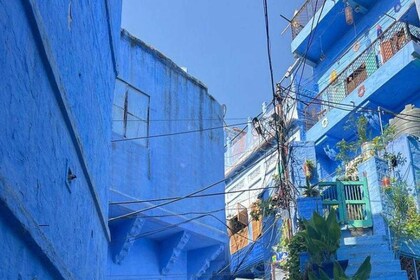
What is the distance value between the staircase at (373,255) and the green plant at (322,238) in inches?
25.4

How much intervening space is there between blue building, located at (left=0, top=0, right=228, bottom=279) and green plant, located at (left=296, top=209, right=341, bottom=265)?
133 inches

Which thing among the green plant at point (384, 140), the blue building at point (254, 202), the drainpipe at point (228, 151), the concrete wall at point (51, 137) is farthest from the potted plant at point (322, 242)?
the drainpipe at point (228, 151)

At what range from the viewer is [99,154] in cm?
735

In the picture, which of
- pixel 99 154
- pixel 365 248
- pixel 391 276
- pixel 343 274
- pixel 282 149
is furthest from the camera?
pixel 282 149

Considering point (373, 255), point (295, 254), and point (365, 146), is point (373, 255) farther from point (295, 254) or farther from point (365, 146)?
point (365, 146)

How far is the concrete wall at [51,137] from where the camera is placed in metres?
3.44

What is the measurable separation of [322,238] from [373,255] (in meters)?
1.33

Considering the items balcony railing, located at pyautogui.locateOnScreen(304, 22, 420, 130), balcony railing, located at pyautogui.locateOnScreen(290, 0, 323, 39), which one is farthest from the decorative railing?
balcony railing, located at pyautogui.locateOnScreen(290, 0, 323, 39)

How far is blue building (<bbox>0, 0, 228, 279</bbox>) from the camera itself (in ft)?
12.0

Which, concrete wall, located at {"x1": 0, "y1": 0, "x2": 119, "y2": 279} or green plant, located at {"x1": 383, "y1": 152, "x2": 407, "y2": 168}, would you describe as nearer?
concrete wall, located at {"x1": 0, "y1": 0, "x2": 119, "y2": 279}

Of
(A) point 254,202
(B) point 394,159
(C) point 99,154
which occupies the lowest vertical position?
(C) point 99,154

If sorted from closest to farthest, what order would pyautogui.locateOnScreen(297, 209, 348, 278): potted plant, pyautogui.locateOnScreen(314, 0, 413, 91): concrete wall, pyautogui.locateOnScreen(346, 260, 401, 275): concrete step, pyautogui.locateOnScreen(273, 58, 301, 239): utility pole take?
pyautogui.locateOnScreen(297, 209, 348, 278): potted plant < pyautogui.locateOnScreen(346, 260, 401, 275): concrete step < pyautogui.locateOnScreen(273, 58, 301, 239): utility pole < pyautogui.locateOnScreen(314, 0, 413, 91): concrete wall

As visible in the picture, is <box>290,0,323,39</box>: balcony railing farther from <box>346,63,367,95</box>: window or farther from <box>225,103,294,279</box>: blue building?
<box>346,63,367,95</box>: window

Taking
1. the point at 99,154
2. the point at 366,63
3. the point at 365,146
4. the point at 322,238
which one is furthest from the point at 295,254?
the point at 366,63
